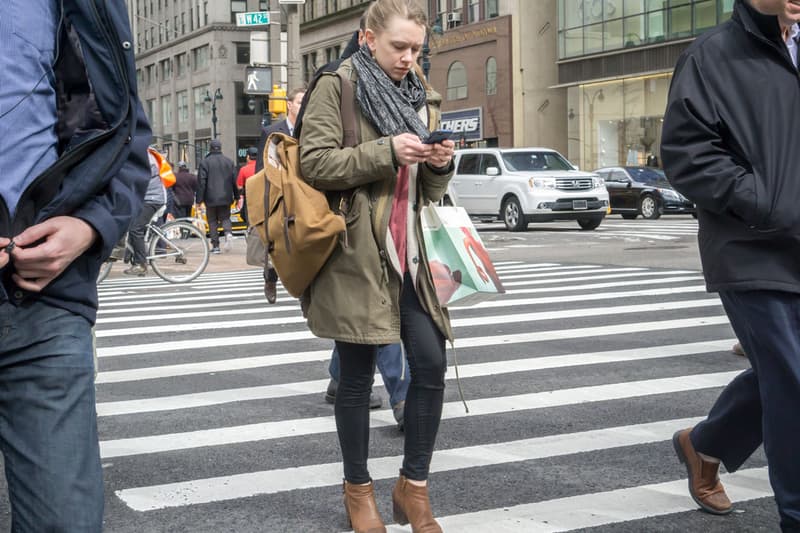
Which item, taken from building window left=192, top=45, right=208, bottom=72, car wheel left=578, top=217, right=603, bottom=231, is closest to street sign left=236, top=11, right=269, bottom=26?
car wheel left=578, top=217, right=603, bottom=231

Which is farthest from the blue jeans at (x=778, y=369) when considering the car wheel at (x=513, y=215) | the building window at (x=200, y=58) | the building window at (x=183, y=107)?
the building window at (x=183, y=107)

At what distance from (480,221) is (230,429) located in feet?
80.9

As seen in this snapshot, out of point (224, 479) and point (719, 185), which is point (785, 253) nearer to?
point (719, 185)

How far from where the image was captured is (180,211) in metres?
26.4

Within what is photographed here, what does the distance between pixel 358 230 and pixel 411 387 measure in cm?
56

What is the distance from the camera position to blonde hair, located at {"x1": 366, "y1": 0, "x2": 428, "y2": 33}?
385 centimetres

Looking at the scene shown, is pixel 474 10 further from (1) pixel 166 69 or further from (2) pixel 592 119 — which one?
(1) pixel 166 69

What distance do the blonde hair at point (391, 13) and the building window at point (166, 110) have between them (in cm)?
8857

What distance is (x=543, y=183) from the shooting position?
24.8 m

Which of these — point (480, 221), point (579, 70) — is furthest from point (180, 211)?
point (579, 70)

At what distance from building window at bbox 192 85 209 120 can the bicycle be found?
68.8 meters

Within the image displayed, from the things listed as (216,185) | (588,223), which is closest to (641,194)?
Answer: (588,223)

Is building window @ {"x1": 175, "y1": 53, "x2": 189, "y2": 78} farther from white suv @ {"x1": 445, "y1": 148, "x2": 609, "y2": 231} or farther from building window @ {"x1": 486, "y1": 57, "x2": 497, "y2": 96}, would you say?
white suv @ {"x1": 445, "y1": 148, "x2": 609, "y2": 231}

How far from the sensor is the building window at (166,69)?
89.7 meters
